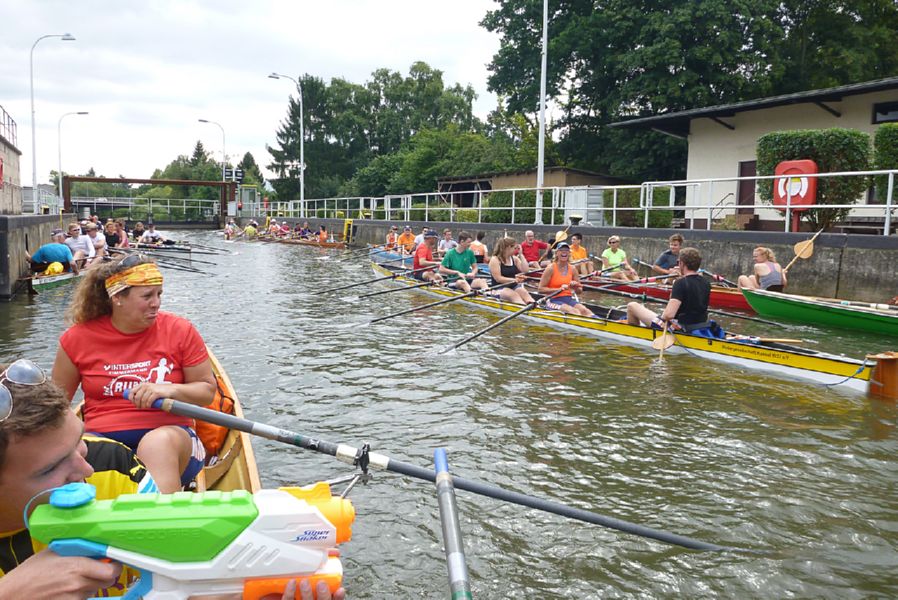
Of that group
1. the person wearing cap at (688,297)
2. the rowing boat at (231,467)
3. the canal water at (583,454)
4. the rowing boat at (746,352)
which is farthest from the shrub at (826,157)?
the rowing boat at (231,467)

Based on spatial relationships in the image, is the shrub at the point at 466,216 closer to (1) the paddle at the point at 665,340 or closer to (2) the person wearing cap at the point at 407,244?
(2) the person wearing cap at the point at 407,244

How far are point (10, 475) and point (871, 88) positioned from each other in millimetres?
22054

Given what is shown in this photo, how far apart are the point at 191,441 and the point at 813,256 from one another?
42.2 feet

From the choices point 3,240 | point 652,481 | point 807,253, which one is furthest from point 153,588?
point 3,240

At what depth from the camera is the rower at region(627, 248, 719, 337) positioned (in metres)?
8.58

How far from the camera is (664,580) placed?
4.06 metres

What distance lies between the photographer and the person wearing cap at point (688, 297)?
857 centimetres

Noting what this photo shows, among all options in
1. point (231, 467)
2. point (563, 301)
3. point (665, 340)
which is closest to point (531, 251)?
point (563, 301)

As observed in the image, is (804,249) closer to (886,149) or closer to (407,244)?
(886,149)

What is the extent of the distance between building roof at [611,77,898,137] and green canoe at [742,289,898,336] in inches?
396

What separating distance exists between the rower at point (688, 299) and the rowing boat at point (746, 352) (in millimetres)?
185

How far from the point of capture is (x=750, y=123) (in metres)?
23.2

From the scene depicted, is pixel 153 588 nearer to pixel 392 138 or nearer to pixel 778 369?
pixel 778 369

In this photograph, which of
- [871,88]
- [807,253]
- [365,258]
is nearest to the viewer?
[807,253]
